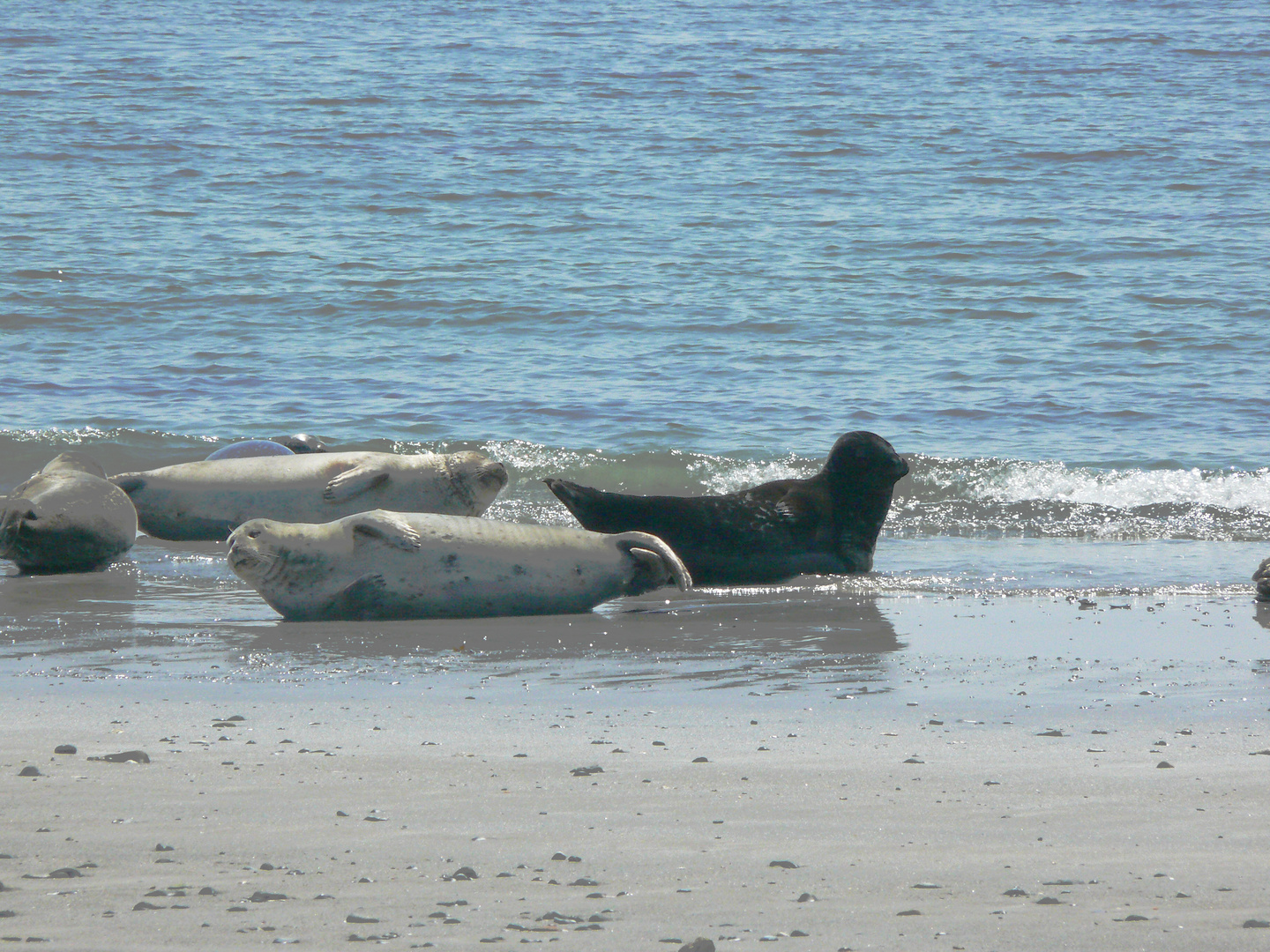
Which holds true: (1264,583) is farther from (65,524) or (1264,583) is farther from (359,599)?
(65,524)

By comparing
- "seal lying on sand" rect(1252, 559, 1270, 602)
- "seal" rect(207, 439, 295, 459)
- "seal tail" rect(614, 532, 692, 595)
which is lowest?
"seal lying on sand" rect(1252, 559, 1270, 602)

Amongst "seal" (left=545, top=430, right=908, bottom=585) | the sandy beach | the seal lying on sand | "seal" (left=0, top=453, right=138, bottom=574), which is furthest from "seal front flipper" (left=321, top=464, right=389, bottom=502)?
the seal lying on sand

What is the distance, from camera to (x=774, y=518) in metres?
6.18

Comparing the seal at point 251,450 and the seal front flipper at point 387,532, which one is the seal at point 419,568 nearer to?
the seal front flipper at point 387,532

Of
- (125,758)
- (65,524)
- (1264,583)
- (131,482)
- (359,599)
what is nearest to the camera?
(125,758)

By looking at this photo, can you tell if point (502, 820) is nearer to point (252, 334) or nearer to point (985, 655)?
point (985, 655)

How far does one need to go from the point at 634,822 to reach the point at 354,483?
178 inches

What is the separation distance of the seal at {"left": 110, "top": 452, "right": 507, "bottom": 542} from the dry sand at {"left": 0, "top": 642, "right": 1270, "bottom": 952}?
328 centimetres

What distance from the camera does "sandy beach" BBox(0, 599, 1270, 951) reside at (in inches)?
81.7

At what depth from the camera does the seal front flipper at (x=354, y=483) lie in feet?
22.4

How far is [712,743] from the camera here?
3.17m

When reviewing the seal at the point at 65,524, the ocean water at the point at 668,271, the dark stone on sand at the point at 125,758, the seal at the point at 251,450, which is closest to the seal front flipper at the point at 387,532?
the ocean water at the point at 668,271

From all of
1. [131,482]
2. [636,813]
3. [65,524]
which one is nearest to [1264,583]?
[636,813]

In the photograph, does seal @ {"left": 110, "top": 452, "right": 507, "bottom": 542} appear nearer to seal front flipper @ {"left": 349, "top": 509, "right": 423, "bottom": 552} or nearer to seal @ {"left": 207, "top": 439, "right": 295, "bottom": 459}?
seal @ {"left": 207, "top": 439, "right": 295, "bottom": 459}
